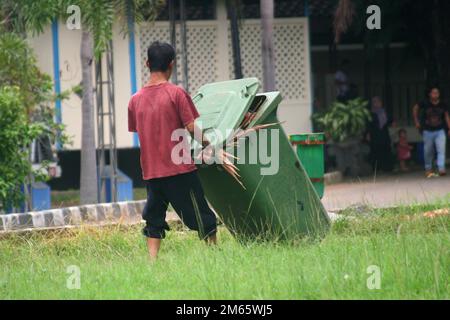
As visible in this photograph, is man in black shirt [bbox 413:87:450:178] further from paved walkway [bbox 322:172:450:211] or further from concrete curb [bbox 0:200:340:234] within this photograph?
concrete curb [bbox 0:200:340:234]

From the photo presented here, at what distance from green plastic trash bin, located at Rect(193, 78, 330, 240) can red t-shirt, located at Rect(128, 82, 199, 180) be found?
0.24 m

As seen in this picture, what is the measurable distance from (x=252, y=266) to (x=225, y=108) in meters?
1.58

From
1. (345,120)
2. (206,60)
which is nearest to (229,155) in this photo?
(345,120)

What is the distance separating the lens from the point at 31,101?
52.2ft

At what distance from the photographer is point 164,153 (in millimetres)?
8195

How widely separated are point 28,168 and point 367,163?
8.43 metres

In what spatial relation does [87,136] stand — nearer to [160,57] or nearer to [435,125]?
[435,125]

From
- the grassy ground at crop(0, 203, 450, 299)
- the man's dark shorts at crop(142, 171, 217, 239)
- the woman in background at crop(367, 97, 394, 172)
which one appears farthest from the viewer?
the woman in background at crop(367, 97, 394, 172)

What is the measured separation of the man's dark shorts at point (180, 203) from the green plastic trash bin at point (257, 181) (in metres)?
0.21

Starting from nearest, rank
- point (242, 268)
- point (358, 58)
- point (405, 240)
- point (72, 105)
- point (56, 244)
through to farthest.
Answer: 1. point (242, 268)
2. point (405, 240)
3. point (56, 244)
4. point (72, 105)
5. point (358, 58)

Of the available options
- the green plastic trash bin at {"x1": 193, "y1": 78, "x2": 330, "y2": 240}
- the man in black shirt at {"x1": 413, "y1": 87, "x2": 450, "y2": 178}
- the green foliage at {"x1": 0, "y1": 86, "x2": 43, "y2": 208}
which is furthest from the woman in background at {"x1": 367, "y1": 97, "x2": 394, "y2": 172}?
the green plastic trash bin at {"x1": 193, "y1": 78, "x2": 330, "y2": 240}

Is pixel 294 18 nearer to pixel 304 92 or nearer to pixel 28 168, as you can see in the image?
pixel 304 92

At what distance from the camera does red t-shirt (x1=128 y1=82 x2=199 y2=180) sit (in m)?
8.19
